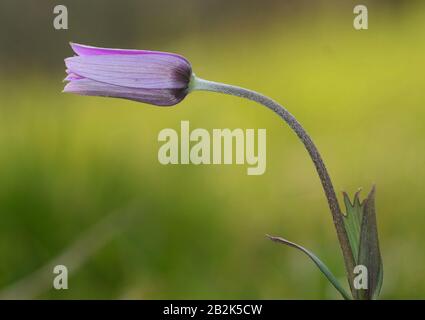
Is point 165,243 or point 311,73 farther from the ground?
point 311,73

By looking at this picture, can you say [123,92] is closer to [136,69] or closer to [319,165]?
[136,69]

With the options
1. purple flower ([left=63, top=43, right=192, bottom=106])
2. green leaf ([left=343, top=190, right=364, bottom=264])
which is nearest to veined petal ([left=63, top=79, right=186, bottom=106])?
purple flower ([left=63, top=43, right=192, bottom=106])

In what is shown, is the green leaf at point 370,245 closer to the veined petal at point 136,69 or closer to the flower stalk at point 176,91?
the flower stalk at point 176,91


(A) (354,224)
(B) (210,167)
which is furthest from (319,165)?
(B) (210,167)

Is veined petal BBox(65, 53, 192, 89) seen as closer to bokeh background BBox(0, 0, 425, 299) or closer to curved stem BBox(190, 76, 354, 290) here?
curved stem BBox(190, 76, 354, 290)

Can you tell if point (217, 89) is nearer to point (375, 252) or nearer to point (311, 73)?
point (375, 252)
